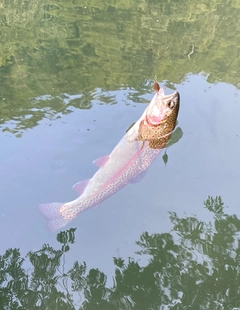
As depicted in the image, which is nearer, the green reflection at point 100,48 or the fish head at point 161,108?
the fish head at point 161,108

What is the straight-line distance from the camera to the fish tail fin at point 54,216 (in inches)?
119

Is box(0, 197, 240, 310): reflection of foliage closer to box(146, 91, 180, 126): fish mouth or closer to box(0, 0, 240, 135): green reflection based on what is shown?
box(146, 91, 180, 126): fish mouth

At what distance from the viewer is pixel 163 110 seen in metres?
3.08

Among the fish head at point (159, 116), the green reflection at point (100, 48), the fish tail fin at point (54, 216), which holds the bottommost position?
the fish tail fin at point (54, 216)

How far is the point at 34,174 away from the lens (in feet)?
12.3

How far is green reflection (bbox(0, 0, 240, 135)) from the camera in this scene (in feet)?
16.4

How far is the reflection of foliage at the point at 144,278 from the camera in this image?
120 inches

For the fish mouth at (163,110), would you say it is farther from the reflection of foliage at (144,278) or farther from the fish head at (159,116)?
the reflection of foliage at (144,278)

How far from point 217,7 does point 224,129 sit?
536 cm

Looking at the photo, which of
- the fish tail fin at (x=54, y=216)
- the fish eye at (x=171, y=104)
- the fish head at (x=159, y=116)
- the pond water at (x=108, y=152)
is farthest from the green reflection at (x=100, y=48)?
the fish eye at (x=171, y=104)

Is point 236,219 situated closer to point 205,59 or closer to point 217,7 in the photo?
point 205,59

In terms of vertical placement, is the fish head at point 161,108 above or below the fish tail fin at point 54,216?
above

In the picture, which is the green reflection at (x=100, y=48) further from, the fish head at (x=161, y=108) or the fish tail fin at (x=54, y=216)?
the fish head at (x=161, y=108)

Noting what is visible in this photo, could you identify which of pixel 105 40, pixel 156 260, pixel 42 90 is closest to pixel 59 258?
pixel 156 260
